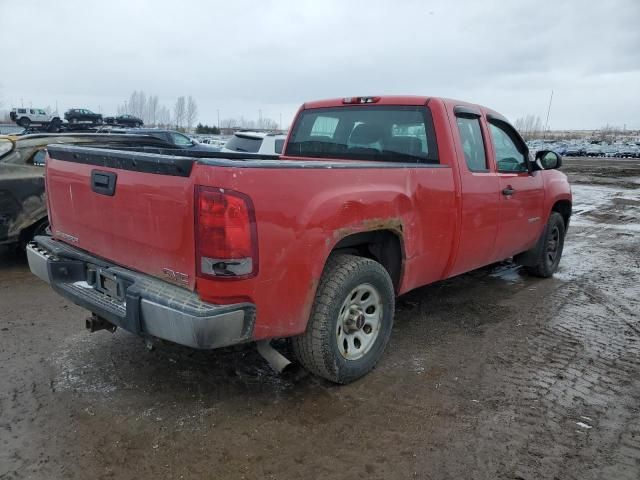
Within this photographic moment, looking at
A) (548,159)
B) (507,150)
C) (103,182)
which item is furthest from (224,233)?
(548,159)

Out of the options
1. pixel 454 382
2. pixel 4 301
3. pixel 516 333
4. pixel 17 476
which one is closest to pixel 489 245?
pixel 516 333

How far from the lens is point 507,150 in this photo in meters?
5.07

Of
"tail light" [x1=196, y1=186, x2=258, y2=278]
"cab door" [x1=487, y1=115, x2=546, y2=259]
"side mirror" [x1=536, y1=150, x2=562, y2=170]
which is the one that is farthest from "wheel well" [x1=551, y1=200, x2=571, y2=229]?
"tail light" [x1=196, y1=186, x2=258, y2=278]

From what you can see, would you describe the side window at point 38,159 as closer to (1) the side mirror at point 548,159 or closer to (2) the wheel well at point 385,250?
(2) the wheel well at point 385,250

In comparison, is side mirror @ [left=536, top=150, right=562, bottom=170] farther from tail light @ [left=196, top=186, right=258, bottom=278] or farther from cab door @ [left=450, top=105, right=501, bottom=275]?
tail light @ [left=196, top=186, right=258, bottom=278]

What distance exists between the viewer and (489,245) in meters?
4.64

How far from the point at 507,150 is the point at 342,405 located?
3187 mm

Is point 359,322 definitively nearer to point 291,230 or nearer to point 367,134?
point 291,230

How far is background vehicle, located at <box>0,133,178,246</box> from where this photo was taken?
5.80 metres

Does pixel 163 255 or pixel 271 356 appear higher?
pixel 163 255

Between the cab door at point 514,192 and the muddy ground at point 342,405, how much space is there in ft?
2.56

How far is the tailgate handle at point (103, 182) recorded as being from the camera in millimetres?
3033

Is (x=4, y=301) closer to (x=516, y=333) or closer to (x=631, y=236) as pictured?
(x=516, y=333)

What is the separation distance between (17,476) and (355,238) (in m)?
2.28
